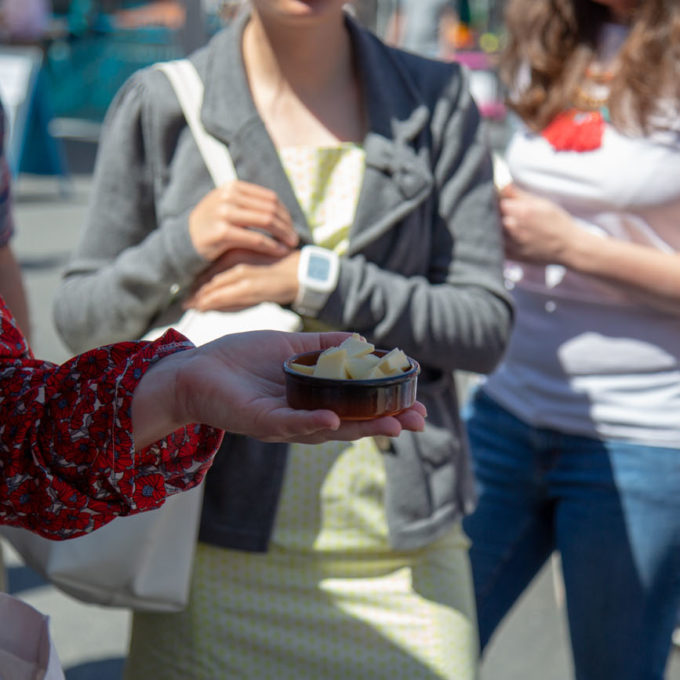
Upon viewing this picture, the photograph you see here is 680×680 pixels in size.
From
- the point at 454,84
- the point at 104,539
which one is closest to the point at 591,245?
the point at 454,84

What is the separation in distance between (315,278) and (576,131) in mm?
826

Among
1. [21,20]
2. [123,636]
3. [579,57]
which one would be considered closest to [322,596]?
[579,57]

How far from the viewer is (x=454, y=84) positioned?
2178mm

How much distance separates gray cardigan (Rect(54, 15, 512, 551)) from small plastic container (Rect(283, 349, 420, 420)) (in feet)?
2.08

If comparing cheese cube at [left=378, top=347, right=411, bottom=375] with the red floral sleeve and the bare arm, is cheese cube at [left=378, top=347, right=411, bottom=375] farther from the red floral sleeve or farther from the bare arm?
the bare arm

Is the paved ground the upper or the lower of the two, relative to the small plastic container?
lower

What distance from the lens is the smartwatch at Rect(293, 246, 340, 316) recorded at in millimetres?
1979

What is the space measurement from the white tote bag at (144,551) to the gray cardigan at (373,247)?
93 millimetres

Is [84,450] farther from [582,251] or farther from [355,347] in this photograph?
[582,251]

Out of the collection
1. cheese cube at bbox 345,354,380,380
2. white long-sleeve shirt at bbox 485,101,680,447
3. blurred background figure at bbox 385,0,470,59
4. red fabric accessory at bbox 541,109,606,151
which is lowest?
blurred background figure at bbox 385,0,470,59

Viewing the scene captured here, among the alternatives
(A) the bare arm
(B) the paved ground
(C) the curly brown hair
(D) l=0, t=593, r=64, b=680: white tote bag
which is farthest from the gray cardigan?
(B) the paved ground

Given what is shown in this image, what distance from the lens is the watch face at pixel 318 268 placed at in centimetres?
198

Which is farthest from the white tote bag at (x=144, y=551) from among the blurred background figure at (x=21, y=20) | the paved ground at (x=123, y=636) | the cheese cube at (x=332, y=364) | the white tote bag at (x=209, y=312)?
the blurred background figure at (x=21, y=20)

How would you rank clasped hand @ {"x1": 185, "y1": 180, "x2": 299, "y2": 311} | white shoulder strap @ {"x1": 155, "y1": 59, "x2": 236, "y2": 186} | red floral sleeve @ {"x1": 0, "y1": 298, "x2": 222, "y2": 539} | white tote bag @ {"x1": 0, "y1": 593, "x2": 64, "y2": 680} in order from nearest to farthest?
white tote bag @ {"x1": 0, "y1": 593, "x2": 64, "y2": 680}, red floral sleeve @ {"x1": 0, "y1": 298, "x2": 222, "y2": 539}, clasped hand @ {"x1": 185, "y1": 180, "x2": 299, "y2": 311}, white shoulder strap @ {"x1": 155, "y1": 59, "x2": 236, "y2": 186}
